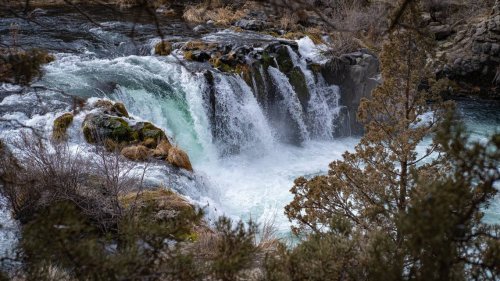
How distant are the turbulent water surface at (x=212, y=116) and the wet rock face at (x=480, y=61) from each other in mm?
3294

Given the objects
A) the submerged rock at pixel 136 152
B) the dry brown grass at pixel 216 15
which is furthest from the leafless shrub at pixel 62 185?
the dry brown grass at pixel 216 15

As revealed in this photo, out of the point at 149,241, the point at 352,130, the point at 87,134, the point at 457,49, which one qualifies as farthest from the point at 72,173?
the point at 457,49

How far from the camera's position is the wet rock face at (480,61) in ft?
56.5

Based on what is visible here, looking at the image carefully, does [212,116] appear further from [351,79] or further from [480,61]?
[480,61]

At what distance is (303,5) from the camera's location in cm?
262

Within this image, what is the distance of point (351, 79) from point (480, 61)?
617 centimetres

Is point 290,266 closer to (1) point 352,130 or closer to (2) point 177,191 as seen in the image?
(2) point 177,191

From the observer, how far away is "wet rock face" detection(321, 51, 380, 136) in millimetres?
14625

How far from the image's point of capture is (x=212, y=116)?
39.2ft

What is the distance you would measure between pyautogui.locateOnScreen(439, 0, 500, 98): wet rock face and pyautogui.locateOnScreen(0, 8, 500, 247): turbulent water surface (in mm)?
3294

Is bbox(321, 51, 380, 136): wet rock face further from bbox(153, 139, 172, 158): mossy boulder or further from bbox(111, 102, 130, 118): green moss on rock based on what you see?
bbox(111, 102, 130, 118): green moss on rock

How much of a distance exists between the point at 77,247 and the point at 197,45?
12.3 m

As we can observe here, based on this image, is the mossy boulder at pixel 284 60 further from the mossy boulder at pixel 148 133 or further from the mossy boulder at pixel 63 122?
the mossy boulder at pixel 63 122

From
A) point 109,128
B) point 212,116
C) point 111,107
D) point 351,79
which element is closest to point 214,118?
point 212,116
